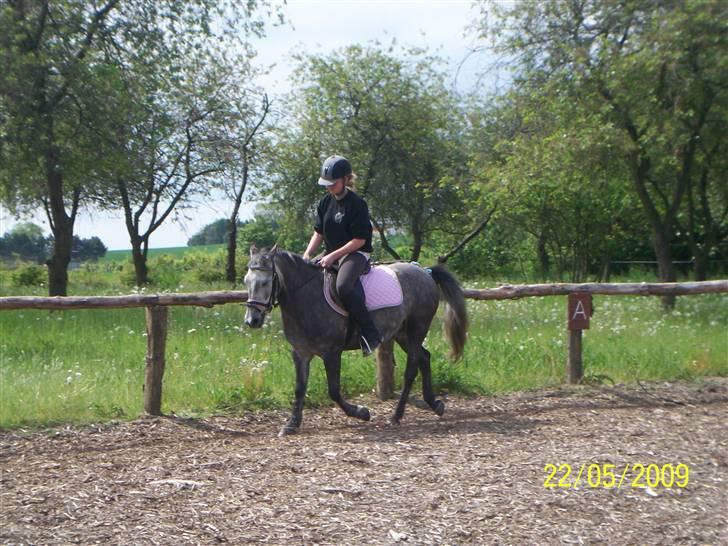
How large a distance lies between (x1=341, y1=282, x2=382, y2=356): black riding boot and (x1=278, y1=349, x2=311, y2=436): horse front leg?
0.59m

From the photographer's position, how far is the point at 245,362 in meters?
8.66

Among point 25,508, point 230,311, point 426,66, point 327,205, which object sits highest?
point 426,66

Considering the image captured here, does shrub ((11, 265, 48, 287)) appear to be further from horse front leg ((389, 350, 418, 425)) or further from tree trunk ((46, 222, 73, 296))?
horse front leg ((389, 350, 418, 425))

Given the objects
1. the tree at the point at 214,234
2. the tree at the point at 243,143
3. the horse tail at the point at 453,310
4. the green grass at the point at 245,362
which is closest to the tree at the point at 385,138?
the tree at the point at 243,143

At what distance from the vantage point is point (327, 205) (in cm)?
724

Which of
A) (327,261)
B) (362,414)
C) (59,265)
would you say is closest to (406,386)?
(362,414)

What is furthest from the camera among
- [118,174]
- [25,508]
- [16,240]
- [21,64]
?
[16,240]

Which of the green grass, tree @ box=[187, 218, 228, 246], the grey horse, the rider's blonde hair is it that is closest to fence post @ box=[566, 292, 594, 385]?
the green grass

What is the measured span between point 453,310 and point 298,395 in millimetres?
1893

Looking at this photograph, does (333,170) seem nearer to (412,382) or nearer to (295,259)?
(295,259)

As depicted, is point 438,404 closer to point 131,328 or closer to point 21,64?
point 131,328

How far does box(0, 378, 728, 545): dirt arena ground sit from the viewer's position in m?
4.54

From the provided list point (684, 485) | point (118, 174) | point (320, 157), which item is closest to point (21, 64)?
point (118, 174)

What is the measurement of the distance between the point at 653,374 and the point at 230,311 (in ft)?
26.4
